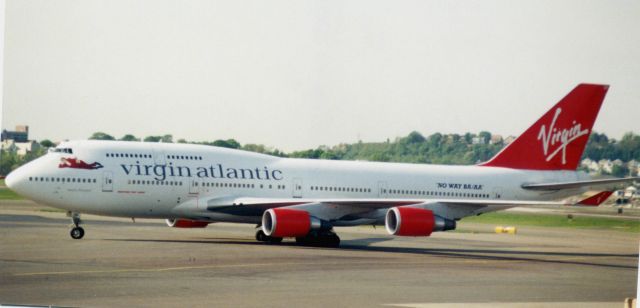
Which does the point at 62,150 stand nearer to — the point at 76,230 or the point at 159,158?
the point at 76,230

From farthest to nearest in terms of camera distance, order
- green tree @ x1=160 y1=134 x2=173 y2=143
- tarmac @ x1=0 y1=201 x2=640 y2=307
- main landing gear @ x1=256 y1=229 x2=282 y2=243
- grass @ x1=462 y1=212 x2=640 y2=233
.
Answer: grass @ x1=462 y1=212 x2=640 y2=233
main landing gear @ x1=256 y1=229 x2=282 y2=243
green tree @ x1=160 y1=134 x2=173 y2=143
tarmac @ x1=0 y1=201 x2=640 y2=307

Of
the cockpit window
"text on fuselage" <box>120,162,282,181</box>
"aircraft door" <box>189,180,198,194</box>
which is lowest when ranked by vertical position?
"aircraft door" <box>189,180,198,194</box>

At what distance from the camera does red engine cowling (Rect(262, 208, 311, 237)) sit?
2361cm

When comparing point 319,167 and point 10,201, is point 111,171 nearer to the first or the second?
point 319,167

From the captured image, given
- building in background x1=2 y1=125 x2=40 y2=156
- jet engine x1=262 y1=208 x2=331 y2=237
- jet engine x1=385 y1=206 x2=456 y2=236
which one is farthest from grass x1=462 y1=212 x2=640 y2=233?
building in background x1=2 y1=125 x2=40 y2=156

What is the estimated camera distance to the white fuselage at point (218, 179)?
77.3ft

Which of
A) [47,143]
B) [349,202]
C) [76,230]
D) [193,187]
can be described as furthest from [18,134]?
[349,202]

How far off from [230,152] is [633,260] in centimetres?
1052

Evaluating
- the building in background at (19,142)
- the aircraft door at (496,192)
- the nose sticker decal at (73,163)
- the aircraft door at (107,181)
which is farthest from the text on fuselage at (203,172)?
the aircraft door at (496,192)

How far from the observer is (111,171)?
23875 mm

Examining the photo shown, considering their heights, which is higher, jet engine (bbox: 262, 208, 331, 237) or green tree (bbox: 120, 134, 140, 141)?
green tree (bbox: 120, 134, 140, 141)

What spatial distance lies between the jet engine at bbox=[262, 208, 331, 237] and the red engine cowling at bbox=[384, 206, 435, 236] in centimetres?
203

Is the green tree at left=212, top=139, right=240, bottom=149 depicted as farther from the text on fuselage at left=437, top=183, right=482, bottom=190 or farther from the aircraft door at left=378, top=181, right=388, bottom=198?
the text on fuselage at left=437, top=183, right=482, bottom=190

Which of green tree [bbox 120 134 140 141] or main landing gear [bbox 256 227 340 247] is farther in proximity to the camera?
main landing gear [bbox 256 227 340 247]
